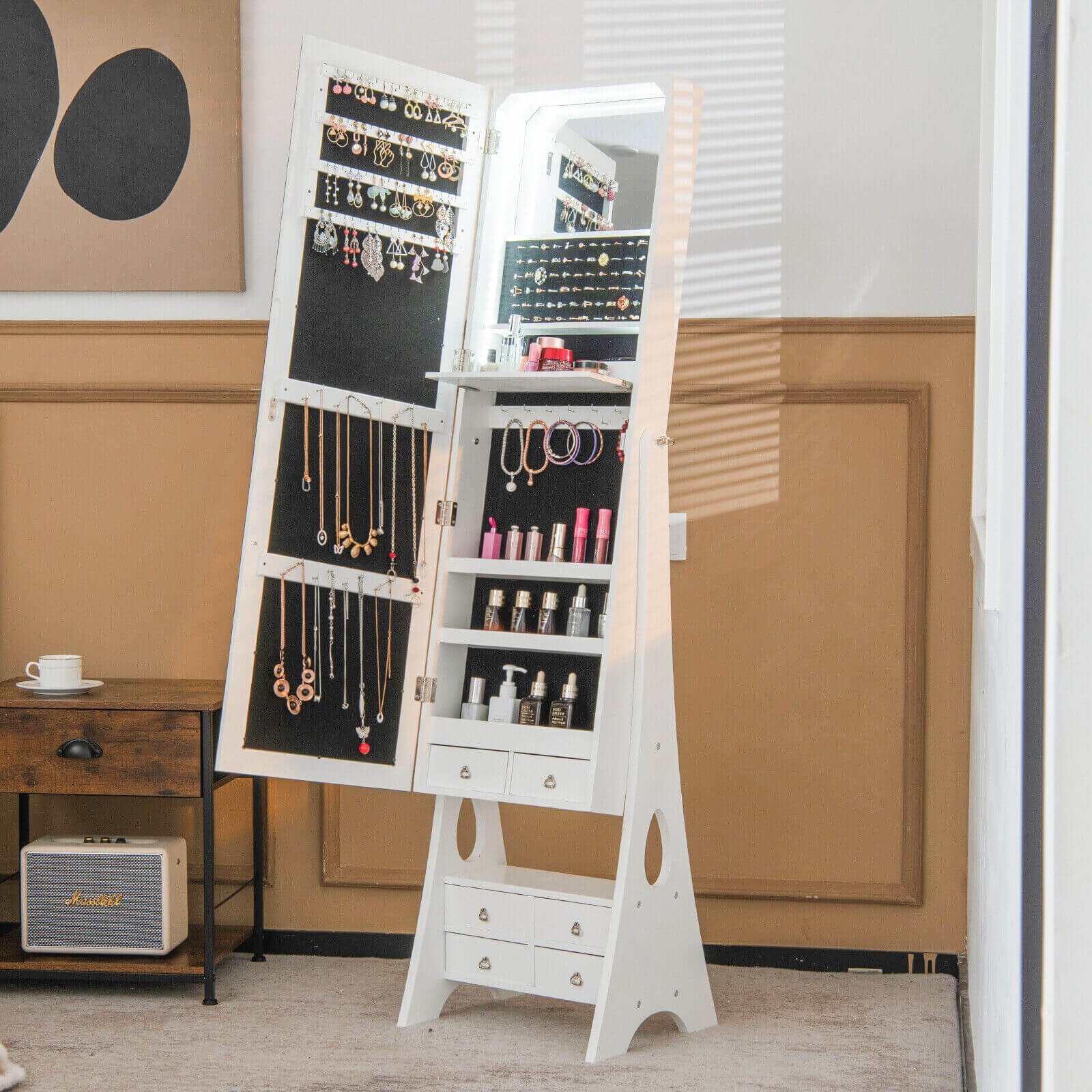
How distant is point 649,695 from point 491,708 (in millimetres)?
348

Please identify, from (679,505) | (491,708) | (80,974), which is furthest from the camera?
(679,505)

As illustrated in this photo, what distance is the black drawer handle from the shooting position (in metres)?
2.84

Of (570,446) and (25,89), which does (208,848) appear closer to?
(570,446)

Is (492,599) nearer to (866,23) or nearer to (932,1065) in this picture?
(932,1065)

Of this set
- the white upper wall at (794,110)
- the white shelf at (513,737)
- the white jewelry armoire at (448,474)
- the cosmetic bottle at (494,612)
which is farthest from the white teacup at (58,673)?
the white upper wall at (794,110)

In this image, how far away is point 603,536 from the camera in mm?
2674

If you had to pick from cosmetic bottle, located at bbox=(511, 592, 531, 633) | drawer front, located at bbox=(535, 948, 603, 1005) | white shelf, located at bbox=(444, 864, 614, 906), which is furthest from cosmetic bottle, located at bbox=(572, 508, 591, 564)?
drawer front, located at bbox=(535, 948, 603, 1005)

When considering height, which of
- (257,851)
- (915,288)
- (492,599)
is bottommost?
(257,851)

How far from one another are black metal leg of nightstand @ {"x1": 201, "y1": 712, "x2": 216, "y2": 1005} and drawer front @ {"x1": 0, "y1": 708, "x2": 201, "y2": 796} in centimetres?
2

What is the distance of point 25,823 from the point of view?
329 centimetres

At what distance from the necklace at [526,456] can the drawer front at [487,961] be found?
3.34 ft

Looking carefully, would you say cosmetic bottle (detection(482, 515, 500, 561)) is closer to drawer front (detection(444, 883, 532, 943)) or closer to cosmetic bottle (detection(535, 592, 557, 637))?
cosmetic bottle (detection(535, 592, 557, 637))

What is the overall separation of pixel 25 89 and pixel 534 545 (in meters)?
1.88

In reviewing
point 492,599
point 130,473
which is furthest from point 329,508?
point 130,473
